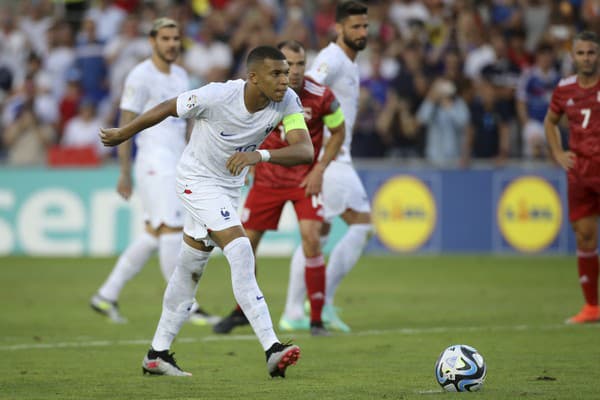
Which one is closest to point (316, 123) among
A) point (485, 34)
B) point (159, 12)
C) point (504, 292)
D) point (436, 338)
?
point (436, 338)

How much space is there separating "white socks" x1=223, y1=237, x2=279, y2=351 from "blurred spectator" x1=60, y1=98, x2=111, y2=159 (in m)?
13.2

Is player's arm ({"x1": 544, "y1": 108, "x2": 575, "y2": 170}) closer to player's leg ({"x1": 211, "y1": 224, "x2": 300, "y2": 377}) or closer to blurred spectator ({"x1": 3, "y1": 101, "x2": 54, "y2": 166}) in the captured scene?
player's leg ({"x1": 211, "y1": 224, "x2": 300, "y2": 377})

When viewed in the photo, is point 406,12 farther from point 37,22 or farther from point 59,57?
point 37,22

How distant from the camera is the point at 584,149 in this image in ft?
38.4

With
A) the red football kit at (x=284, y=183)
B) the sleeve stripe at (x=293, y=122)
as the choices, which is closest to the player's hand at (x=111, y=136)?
the sleeve stripe at (x=293, y=122)

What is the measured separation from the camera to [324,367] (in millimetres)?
8812

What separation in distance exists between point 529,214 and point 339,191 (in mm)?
8737

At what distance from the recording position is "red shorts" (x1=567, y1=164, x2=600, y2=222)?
11750 mm

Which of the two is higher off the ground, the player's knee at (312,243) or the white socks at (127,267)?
the player's knee at (312,243)

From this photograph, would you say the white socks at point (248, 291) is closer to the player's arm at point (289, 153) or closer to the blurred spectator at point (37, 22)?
the player's arm at point (289, 153)

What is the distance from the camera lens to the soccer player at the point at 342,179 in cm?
1130

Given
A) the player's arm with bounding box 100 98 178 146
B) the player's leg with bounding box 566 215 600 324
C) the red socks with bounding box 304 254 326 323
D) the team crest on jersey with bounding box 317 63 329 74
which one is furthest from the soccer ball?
the player's leg with bounding box 566 215 600 324

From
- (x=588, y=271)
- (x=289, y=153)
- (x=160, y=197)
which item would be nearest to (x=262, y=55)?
(x=289, y=153)

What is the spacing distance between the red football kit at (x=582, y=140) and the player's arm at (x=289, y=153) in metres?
4.16
